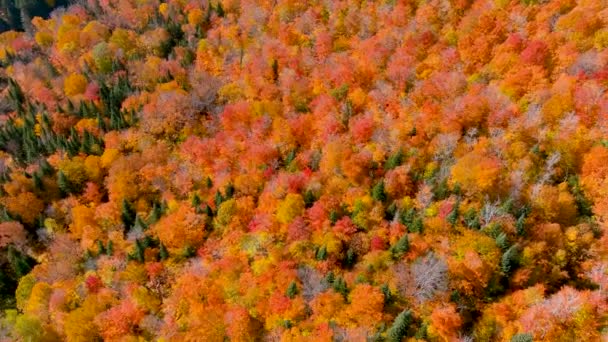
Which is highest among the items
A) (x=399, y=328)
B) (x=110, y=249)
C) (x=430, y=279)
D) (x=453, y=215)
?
(x=453, y=215)

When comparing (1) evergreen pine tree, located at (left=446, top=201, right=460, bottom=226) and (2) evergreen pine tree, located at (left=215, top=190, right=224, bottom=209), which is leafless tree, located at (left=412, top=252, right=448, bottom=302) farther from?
(2) evergreen pine tree, located at (left=215, top=190, right=224, bottom=209)

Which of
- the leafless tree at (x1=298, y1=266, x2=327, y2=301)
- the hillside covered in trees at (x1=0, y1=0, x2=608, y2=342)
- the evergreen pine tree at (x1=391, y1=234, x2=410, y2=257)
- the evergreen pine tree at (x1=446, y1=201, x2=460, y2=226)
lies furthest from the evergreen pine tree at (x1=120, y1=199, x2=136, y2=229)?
the evergreen pine tree at (x1=446, y1=201, x2=460, y2=226)

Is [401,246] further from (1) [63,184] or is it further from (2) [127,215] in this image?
(1) [63,184]

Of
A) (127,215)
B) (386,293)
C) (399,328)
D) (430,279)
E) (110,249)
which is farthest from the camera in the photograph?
(127,215)

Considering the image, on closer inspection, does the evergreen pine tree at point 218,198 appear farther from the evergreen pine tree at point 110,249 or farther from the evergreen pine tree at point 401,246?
the evergreen pine tree at point 401,246

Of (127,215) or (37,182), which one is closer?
(127,215)

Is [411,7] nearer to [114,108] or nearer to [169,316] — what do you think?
[114,108]

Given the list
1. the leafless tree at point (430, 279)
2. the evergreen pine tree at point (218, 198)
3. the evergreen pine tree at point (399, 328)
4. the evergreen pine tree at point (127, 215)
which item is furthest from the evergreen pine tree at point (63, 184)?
the evergreen pine tree at point (399, 328)

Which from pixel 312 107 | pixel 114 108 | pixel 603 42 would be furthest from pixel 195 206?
pixel 603 42

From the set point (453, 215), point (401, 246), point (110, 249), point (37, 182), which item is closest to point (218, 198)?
point (110, 249)
